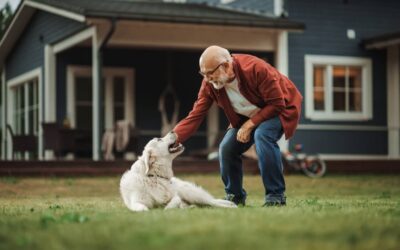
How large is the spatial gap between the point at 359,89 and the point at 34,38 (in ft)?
27.8

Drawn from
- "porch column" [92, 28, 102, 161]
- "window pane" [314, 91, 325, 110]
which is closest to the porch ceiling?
"porch column" [92, 28, 102, 161]

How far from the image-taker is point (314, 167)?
1797cm

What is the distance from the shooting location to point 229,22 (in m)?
18.3

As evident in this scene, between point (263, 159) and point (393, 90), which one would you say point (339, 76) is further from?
point (263, 159)

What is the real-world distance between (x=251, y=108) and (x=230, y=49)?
12.0 metres

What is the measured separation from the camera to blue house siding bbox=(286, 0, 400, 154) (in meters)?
20.0

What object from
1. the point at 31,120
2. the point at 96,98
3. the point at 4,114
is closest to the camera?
the point at 96,98

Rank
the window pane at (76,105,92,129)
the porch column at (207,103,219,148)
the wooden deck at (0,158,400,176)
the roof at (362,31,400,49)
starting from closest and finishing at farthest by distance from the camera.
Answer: the wooden deck at (0,158,400,176) → the roof at (362,31,400,49) → the window pane at (76,105,92,129) → the porch column at (207,103,219,148)

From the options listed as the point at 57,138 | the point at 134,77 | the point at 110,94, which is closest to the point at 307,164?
the point at 57,138

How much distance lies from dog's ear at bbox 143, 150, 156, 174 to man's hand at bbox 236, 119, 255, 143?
794mm

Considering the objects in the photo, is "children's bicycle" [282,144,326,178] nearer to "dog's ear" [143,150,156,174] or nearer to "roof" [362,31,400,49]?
"roof" [362,31,400,49]

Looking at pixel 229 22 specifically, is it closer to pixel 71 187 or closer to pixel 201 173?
pixel 201 173

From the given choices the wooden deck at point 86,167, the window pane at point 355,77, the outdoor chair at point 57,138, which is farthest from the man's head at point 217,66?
the window pane at point 355,77

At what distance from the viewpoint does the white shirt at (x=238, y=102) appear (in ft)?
25.6
